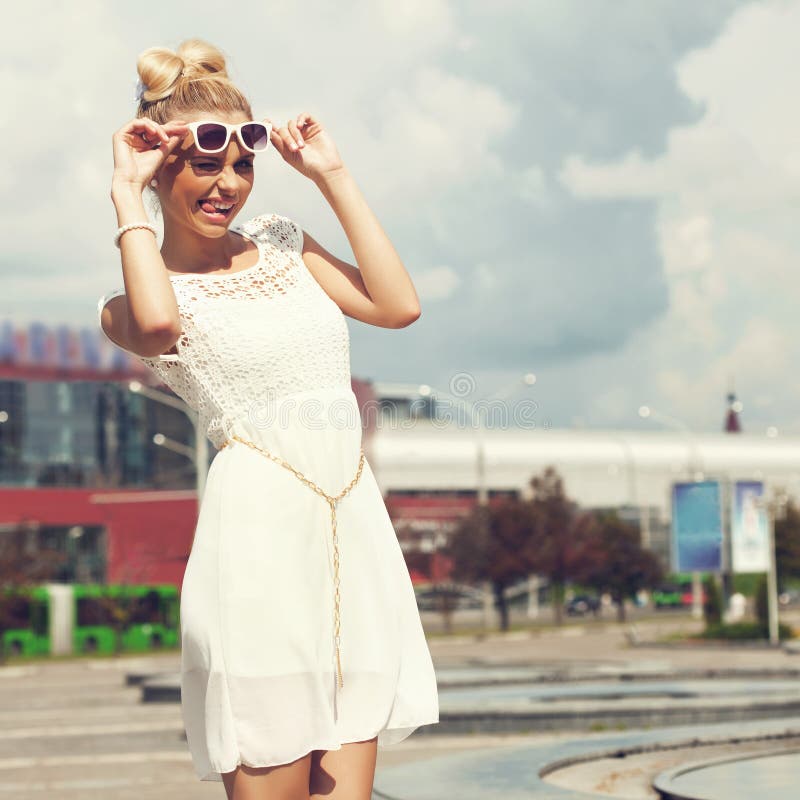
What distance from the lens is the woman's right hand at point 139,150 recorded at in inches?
120

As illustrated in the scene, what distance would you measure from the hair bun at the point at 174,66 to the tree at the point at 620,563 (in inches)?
1863

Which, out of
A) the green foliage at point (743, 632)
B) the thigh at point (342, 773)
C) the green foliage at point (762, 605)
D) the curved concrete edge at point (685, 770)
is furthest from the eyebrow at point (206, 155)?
the green foliage at point (762, 605)

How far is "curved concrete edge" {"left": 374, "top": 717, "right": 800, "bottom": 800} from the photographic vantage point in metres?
6.81

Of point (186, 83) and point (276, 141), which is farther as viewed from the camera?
point (276, 141)

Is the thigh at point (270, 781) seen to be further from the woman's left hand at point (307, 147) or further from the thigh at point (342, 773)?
the woman's left hand at point (307, 147)

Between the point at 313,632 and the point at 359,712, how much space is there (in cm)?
19

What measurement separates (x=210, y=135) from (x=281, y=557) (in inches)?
33.8

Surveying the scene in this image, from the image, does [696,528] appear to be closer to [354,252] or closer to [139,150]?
[354,252]

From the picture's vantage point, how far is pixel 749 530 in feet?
110

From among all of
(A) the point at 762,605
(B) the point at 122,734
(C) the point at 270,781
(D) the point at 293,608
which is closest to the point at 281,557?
(D) the point at 293,608

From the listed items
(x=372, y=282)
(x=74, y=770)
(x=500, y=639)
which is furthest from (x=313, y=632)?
(x=500, y=639)

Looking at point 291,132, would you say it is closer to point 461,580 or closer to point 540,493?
point 461,580

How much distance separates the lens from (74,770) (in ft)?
35.0

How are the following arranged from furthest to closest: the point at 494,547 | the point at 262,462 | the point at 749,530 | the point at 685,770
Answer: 1. the point at 494,547
2. the point at 749,530
3. the point at 685,770
4. the point at 262,462
